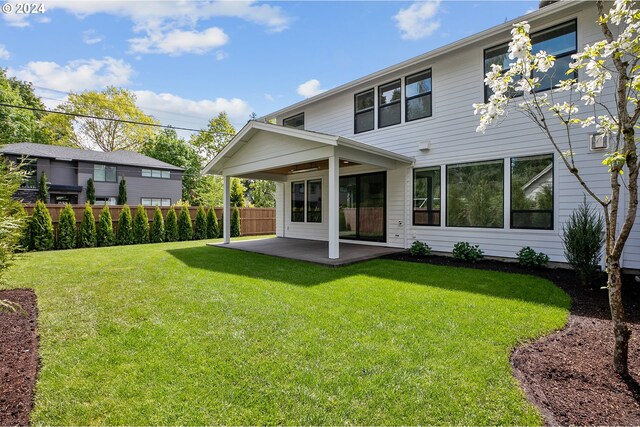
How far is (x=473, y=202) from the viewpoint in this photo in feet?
25.7

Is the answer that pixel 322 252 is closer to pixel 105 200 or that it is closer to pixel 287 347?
pixel 287 347

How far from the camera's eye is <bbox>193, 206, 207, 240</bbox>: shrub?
1366 cm

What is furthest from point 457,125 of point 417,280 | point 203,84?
point 203,84

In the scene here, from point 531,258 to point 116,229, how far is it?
43.3 ft

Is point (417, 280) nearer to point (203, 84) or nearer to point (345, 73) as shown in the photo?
point (345, 73)

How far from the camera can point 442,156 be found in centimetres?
829

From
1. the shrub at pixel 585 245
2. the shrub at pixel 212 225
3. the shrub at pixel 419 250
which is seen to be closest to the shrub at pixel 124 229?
the shrub at pixel 212 225

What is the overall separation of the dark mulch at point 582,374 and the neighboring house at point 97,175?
24.7 meters

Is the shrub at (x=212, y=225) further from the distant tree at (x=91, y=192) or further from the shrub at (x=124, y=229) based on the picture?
the distant tree at (x=91, y=192)

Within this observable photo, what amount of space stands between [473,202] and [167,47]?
11.6 meters

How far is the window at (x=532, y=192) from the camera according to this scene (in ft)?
22.0

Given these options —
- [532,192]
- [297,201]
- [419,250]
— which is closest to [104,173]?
[297,201]

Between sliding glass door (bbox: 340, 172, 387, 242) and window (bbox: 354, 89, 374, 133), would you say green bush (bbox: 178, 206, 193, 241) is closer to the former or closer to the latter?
sliding glass door (bbox: 340, 172, 387, 242)
